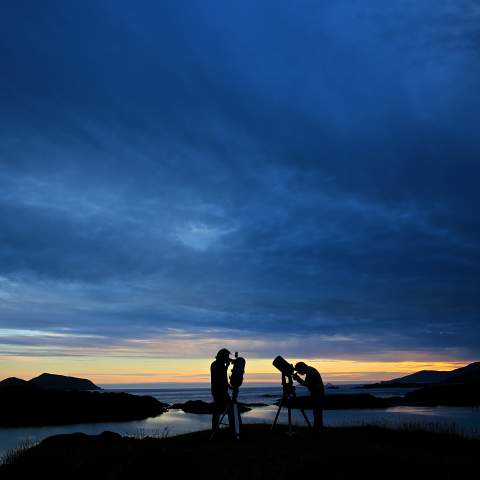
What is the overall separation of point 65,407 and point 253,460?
5497 centimetres

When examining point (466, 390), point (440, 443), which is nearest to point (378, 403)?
point (466, 390)

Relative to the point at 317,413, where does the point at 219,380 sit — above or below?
above

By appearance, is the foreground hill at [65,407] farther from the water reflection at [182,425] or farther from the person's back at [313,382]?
the person's back at [313,382]

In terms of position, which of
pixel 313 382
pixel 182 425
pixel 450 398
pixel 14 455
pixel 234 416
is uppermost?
pixel 313 382

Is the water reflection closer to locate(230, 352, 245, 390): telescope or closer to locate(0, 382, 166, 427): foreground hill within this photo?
locate(0, 382, 166, 427): foreground hill

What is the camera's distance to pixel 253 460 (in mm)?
10961

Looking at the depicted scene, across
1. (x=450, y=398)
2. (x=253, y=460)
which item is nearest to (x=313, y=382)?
(x=253, y=460)

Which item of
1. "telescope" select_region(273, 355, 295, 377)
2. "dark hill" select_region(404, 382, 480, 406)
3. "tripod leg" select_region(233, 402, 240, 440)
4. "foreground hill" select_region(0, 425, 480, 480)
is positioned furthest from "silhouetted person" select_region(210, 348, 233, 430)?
"dark hill" select_region(404, 382, 480, 406)

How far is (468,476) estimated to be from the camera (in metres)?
9.59

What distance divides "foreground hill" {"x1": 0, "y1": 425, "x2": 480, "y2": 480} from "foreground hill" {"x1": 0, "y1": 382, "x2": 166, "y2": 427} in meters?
46.6

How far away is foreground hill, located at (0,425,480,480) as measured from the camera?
975cm

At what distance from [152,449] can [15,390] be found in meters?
57.4

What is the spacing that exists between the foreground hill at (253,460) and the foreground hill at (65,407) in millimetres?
46615

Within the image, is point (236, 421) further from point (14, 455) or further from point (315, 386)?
point (14, 455)
